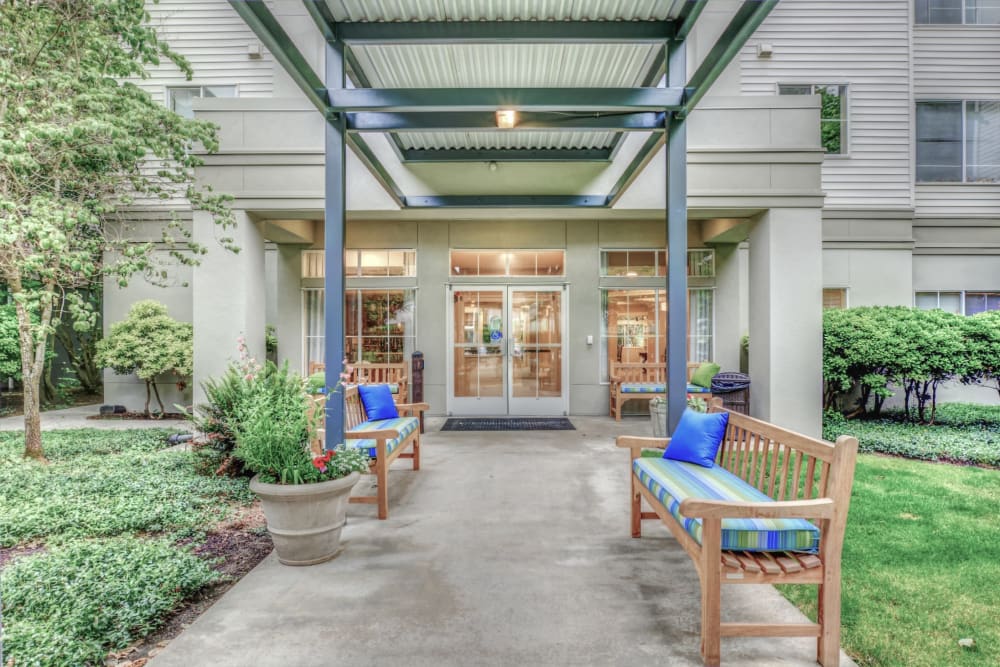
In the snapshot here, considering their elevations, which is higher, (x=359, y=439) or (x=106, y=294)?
(x=106, y=294)

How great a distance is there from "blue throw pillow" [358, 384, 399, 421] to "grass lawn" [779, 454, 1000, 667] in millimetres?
3775

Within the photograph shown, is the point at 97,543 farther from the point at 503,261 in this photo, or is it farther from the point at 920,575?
the point at 503,261

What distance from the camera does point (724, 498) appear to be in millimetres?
2730

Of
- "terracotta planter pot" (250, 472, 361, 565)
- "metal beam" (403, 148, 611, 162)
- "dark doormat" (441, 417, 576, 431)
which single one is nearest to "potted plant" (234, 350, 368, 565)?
"terracotta planter pot" (250, 472, 361, 565)

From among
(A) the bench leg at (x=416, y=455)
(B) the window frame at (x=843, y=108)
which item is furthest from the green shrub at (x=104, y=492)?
(B) the window frame at (x=843, y=108)

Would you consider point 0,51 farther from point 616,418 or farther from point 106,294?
point 616,418

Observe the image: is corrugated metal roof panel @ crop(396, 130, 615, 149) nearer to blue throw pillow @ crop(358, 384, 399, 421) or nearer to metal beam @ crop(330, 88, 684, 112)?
metal beam @ crop(330, 88, 684, 112)

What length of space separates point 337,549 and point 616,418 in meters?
5.73

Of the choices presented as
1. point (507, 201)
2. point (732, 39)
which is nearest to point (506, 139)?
point (507, 201)

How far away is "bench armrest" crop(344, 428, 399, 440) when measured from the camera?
4.12 m

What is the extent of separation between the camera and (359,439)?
4.29 m

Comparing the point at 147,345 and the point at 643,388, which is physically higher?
the point at 147,345

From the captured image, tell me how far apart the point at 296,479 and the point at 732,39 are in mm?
3868

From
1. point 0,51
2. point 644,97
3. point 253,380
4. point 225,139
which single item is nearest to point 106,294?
point 225,139
